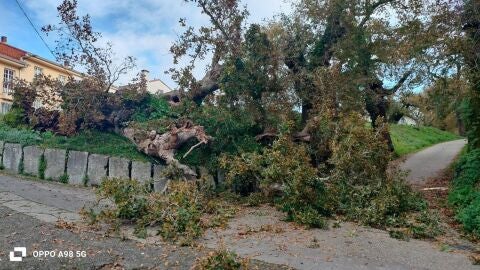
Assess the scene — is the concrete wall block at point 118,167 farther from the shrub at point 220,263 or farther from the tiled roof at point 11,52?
the tiled roof at point 11,52

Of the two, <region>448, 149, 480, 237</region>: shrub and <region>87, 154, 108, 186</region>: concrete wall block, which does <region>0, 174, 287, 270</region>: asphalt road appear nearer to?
<region>87, 154, 108, 186</region>: concrete wall block

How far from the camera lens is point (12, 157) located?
10953 millimetres

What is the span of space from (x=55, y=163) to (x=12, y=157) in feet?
5.50

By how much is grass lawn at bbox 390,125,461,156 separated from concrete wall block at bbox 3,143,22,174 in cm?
1944

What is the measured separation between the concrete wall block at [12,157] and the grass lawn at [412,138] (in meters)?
19.4

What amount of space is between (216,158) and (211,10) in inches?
155

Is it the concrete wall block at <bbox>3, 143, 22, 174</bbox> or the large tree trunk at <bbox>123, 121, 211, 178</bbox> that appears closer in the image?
the large tree trunk at <bbox>123, 121, 211, 178</bbox>

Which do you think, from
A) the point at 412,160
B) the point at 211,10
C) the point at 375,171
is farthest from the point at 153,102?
the point at 412,160

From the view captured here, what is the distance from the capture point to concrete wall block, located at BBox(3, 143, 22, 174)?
35.5ft

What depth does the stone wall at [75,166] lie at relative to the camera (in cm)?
949

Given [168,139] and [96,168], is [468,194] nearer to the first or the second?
[168,139]

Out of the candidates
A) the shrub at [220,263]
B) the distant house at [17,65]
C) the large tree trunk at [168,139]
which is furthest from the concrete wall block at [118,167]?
the distant house at [17,65]

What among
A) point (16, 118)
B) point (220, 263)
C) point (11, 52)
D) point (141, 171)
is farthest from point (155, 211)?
point (11, 52)

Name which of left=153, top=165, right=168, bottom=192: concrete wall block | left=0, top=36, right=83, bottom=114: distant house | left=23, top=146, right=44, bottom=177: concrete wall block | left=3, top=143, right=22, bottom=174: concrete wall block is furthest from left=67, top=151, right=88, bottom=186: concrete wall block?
left=0, top=36, right=83, bottom=114: distant house
